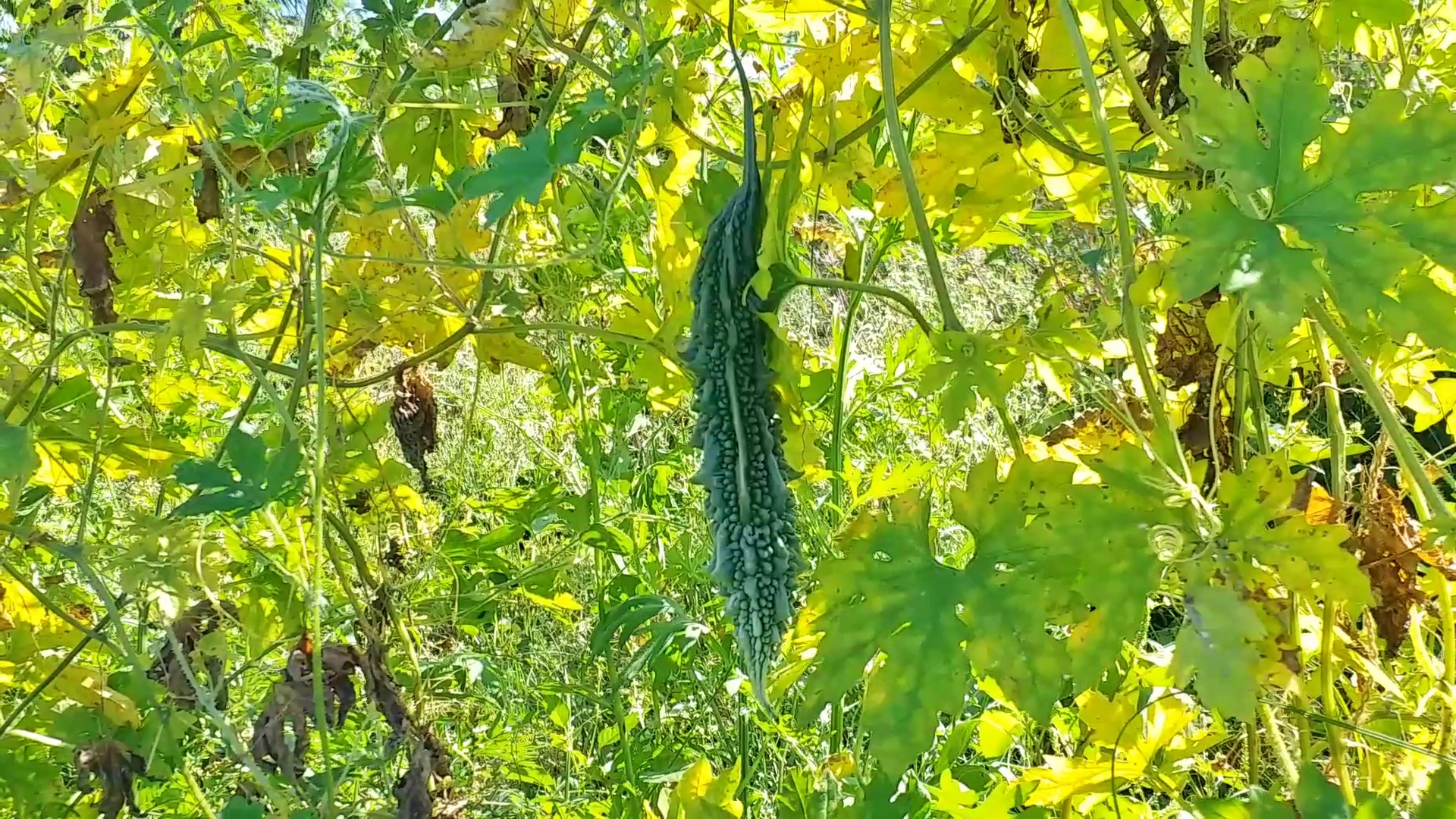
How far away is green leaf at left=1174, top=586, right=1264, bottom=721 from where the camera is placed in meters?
0.59

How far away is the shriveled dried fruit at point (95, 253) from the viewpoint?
111 cm

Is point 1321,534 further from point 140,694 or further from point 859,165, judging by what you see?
point 140,694

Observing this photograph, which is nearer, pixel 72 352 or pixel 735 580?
pixel 735 580

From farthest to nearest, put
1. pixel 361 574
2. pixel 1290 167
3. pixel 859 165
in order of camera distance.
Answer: pixel 361 574 < pixel 859 165 < pixel 1290 167

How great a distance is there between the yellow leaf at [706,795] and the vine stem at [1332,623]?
19.6 inches

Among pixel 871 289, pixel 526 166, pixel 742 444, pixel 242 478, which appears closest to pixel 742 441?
pixel 742 444

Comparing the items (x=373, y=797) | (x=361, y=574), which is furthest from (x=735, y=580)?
(x=373, y=797)

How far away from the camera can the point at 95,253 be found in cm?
112

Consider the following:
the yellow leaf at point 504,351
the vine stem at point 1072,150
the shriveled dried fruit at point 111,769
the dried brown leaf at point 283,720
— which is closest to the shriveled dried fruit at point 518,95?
the yellow leaf at point 504,351

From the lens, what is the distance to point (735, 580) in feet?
2.34

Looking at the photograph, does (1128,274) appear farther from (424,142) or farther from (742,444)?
(424,142)

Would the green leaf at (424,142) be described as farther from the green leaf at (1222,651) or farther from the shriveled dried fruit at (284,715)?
the green leaf at (1222,651)

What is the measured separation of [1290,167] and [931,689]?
34cm

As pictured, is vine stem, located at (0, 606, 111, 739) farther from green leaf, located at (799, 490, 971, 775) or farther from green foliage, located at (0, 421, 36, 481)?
green leaf, located at (799, 490, 971, 775)
